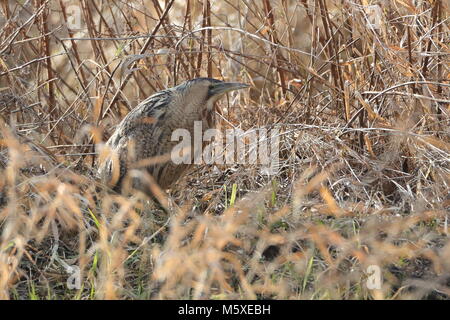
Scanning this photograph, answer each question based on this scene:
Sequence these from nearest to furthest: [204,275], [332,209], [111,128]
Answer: [204,275] < [332,209] < [111,128]

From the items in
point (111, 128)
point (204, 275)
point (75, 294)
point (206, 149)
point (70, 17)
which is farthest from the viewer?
point (70, 17)

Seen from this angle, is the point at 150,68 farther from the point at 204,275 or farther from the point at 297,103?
the point at 204,275

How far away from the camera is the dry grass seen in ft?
9.07

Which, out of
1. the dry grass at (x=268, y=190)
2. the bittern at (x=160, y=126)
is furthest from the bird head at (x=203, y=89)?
the dry grass at (x=268, y=190)

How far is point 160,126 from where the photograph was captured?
3.78 meters

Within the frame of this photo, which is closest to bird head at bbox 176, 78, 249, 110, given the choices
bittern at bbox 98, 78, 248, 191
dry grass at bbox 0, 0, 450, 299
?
bittern at bbox 98, 78, 248, 191

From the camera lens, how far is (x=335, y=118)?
404 cm

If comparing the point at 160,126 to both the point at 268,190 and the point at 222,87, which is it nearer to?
the point at 222,87

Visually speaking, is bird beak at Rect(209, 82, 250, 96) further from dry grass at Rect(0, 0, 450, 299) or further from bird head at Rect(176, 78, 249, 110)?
dry grass at Rect(0, 0, 450, 299)

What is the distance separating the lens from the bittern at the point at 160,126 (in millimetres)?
3771

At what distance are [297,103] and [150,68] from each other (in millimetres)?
827

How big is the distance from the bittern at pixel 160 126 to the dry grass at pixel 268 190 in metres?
0.15
